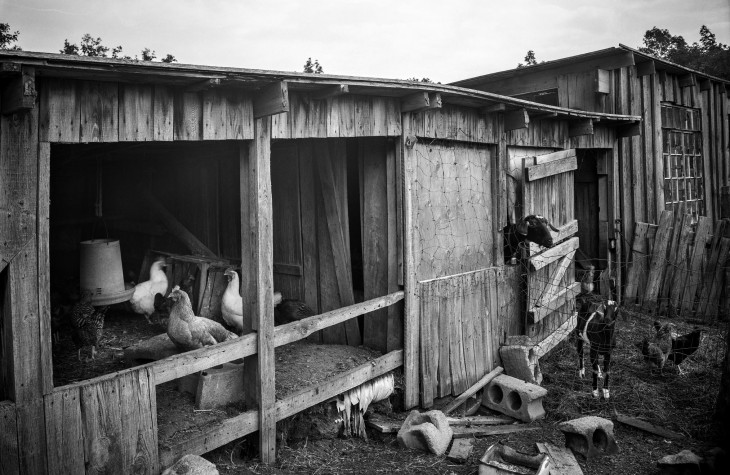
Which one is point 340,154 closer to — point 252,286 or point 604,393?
point 252,286

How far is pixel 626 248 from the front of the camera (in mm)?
11922

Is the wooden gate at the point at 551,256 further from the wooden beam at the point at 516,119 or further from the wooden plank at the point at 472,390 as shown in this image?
the wooden plank at the point at 472,390

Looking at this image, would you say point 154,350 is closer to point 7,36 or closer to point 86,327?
point 86,327

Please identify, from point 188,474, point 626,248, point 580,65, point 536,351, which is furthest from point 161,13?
point 188,474

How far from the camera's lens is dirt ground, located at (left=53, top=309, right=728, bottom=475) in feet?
17.5

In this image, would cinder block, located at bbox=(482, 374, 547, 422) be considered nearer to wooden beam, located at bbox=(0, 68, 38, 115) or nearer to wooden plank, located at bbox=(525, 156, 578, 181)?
wooden plank, located at bbox=(525, 156, 578, 181)

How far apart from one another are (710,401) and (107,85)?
710 cm

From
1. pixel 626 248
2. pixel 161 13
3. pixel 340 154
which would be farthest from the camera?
pixel 161 13

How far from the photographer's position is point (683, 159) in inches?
542

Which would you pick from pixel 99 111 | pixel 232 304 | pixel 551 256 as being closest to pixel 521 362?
pixel 551 256

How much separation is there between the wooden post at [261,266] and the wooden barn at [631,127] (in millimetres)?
7892

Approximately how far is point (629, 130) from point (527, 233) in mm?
4910

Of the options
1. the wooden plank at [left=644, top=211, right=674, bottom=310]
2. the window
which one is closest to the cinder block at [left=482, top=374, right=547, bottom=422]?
the wooden plank at [left=644, top=211, right=674, bottom=310]

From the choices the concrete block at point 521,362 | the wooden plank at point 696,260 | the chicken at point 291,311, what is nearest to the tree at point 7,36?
the chicken at point 291,311
